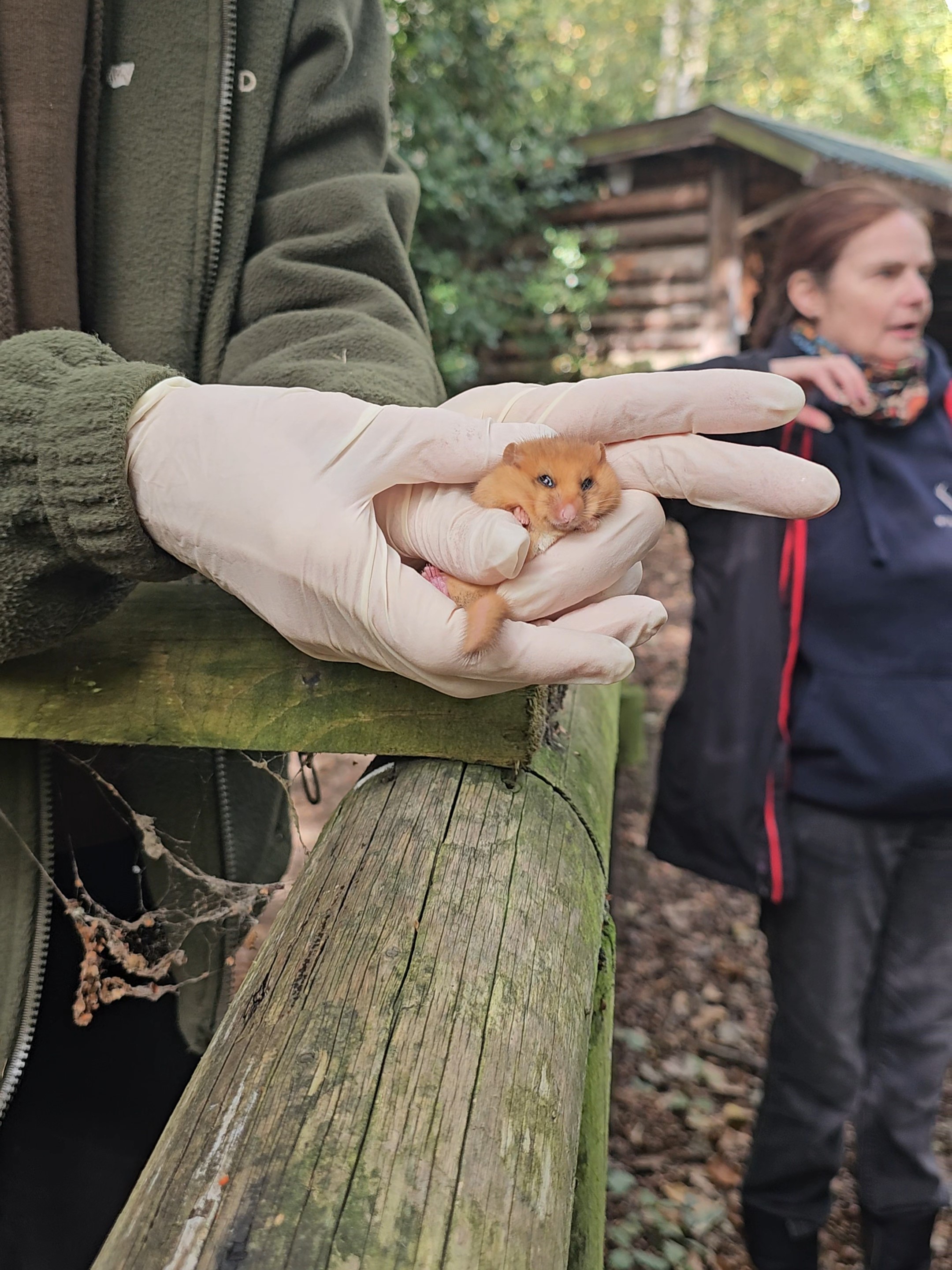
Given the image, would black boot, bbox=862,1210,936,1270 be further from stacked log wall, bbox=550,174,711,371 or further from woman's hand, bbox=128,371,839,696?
stacked log wall, bbox=550,174,711,371

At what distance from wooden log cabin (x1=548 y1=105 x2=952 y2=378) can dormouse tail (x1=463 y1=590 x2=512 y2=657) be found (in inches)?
315

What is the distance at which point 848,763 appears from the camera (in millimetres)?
2361

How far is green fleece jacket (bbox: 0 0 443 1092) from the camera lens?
1.37 metres

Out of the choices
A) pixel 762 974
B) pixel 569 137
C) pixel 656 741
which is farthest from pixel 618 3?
pixel 762 974

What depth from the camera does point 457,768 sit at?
4.01ft

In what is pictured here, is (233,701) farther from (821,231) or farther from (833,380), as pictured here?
(821,231)

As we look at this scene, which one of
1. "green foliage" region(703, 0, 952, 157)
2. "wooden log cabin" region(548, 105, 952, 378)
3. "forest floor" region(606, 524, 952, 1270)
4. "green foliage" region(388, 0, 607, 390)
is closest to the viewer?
"forest floor" region(606, 524, 952, 1270)

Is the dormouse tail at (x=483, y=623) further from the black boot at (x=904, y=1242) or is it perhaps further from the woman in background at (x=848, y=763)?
the black boot at (x=904, y=1242)

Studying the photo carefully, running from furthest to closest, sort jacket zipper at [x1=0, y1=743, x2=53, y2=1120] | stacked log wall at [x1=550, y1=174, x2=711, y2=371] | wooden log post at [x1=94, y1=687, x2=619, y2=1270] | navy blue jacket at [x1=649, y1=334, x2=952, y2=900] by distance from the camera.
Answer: stacked log wall at [x1=550, y1=174, x2=711, y2=371] < navy blue jacket at [x1=649, y1=334, x2=952, y2=900] < jacket zipper at [x1=0, y1=743, x2=53, y2=1120] < wooden log post at [x1=94, y1=687, x2=619, y2=1270]

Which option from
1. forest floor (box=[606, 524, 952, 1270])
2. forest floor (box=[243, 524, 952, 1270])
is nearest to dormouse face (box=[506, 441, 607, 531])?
forest floor (box=[243, 524, 952, 1270])

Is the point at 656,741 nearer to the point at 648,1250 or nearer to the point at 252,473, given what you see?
the point at 648,1250

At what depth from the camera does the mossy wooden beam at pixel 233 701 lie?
1205 mm

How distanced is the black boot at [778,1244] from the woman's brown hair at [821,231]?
8.52 feet

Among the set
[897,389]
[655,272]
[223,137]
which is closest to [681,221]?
[655,272]
